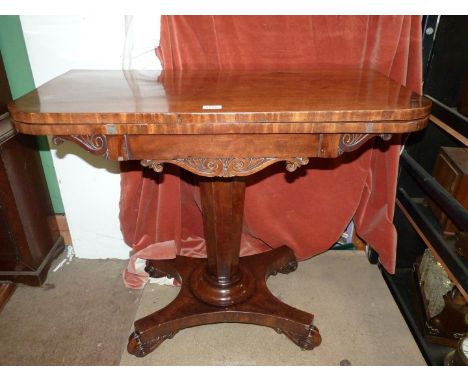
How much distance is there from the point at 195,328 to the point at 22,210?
858mm

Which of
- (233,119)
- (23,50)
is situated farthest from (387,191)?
(23,50)

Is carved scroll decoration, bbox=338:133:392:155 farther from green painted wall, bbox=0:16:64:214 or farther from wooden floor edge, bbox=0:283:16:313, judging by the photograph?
wooden floor edge, bbox=0:283:16:313

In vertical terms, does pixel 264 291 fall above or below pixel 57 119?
below

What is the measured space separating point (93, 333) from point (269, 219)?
33.6 inches

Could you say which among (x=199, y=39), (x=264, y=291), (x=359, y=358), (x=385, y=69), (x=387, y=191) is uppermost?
(x=199, y=39)

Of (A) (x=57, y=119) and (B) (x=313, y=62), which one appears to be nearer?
(A) (x=57, y=119)

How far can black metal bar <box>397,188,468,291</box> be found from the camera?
1.12m

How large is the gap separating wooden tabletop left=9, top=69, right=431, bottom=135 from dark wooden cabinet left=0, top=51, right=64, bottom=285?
1.79 feet

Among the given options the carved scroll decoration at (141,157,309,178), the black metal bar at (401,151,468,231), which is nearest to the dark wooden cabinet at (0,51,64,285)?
the carved scroll decoration at (141,157,309,178)

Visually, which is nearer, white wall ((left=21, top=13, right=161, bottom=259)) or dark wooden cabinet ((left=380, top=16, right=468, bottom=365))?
dark wooden cabinet ((left=380, top=16, right=468, bottom=365))

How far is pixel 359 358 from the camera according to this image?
1352 millimetres

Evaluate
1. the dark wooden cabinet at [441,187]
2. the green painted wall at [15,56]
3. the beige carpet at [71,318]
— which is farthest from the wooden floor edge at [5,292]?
the dark wooden cabinet at [441,187]

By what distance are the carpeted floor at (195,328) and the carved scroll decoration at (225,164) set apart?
78cm

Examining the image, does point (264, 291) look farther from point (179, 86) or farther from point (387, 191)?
point (179, 86)
